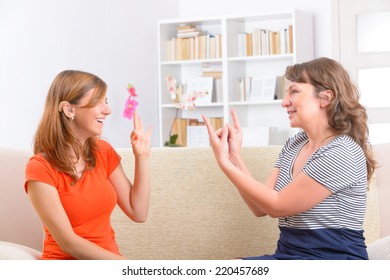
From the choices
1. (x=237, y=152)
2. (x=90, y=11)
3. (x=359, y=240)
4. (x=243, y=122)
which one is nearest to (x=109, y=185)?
(x=237, y=152)

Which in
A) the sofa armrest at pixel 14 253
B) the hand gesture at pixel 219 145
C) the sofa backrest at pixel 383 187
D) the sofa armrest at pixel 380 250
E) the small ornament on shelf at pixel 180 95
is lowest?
the sofa armrest at pixel 380 250

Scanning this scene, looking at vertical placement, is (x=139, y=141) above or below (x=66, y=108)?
below

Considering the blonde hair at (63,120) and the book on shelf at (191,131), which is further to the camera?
the book on shelf at (191,131)

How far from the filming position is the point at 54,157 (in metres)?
2.12

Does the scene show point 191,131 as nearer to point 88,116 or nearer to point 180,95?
point 180,95

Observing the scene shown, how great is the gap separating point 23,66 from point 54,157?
149 inches

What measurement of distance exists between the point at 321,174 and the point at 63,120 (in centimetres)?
80

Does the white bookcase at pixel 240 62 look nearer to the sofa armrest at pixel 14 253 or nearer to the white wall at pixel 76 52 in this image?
the white wall at pixel 76 52

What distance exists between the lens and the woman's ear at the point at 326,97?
2.09m

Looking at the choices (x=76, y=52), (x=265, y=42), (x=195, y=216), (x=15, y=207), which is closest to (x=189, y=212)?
(x=195, y=216)

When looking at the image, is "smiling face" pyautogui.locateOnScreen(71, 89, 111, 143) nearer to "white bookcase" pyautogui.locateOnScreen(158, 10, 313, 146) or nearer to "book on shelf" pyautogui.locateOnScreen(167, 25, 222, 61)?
"white bookcase" pyautogui.locateOnScreen(158, 10, 313, 146)

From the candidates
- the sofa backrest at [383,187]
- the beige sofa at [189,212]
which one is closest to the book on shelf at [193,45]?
the beige sofa at [189,212]

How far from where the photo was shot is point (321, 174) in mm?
A: 1979

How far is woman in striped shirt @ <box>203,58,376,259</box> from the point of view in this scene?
1.99 meters
